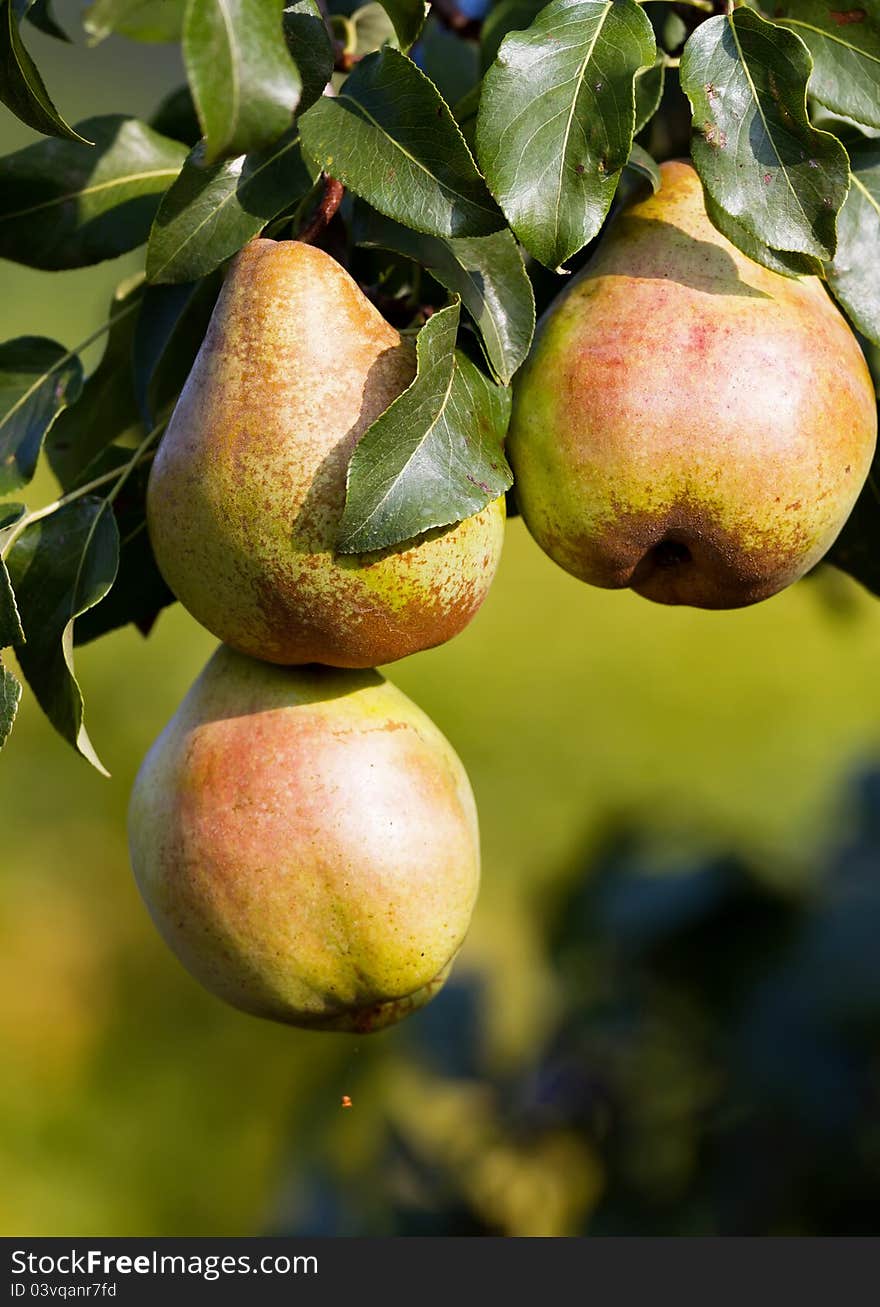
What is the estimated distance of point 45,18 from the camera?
1091 mm

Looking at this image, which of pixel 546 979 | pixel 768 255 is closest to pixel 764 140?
pixel 768 255

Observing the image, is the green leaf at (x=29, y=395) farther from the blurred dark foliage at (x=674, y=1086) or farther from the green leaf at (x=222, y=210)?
the blurred dark foliage at (x=674, y=1086)

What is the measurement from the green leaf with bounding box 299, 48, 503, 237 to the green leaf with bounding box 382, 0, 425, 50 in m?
0.02

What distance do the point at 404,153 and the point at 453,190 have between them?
0.04 metres

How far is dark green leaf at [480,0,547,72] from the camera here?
1.34 meters

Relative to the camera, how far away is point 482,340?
3.23 feet

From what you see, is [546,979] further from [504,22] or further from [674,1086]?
[504,22]

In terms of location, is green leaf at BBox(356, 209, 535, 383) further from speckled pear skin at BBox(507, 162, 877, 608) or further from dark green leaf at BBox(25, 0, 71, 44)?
dark green leaf at BBox(25, 0, 71, 44)

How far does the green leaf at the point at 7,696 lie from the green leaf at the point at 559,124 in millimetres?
449

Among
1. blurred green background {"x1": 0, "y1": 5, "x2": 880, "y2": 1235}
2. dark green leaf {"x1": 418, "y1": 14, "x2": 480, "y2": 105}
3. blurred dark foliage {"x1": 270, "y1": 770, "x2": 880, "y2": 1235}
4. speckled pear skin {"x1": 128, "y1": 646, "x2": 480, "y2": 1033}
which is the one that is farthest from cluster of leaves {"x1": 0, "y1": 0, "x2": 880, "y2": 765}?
blurred dark foliage {"x1": 270, "y1": 770, "x2": 880, "y2": 1235}

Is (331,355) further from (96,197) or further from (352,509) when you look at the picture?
(96,197)

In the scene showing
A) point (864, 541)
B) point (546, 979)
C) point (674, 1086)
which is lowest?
point (546, 979)

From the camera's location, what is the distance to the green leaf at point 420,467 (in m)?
0.91

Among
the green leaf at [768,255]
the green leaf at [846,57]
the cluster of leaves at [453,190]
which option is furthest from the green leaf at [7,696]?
the green leaf at [846,57]
